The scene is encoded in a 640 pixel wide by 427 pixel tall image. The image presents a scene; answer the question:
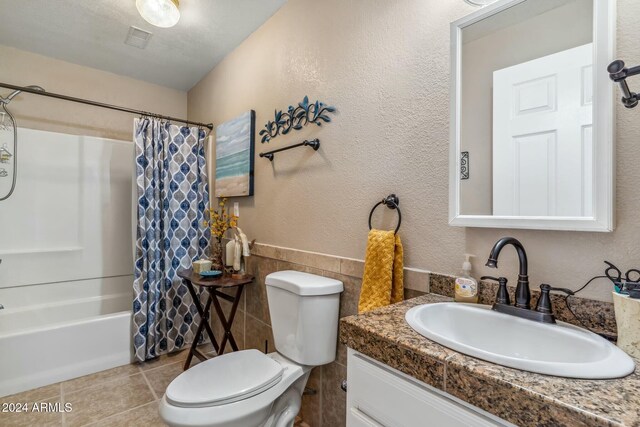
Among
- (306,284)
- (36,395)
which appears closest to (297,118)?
(306,284)

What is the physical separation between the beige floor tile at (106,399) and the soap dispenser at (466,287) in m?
1.96

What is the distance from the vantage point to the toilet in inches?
44.3

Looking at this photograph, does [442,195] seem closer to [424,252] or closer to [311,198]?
[424,252]

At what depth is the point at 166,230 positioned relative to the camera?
2416 mm

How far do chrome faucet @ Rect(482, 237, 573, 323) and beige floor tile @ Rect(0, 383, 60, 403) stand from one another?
2573mm

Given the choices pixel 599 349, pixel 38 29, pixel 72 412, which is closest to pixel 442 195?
pixel 599 349

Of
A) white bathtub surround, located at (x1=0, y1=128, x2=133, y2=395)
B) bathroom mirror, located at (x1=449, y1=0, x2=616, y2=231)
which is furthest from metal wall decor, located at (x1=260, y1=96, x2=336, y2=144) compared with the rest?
white bathtub surround, located at (x1=0, y1=128, x2=133, y2=395)

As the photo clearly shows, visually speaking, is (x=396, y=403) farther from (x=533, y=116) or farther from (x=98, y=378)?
(x=98, y=378)

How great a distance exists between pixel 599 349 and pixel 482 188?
1.72 feet

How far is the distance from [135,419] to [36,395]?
2.54ft

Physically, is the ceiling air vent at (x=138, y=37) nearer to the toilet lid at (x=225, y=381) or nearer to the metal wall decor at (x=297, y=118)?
the metal wall decor at (x=297, y=118)

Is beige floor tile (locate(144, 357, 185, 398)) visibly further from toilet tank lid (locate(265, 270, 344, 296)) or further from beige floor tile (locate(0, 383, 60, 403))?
toilet tank lid (locate(265, 270, 344, 296))

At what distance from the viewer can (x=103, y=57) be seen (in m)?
2.61

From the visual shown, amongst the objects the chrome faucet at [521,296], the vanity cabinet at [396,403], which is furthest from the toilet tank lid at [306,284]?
the chrome faucet at [521,296]
